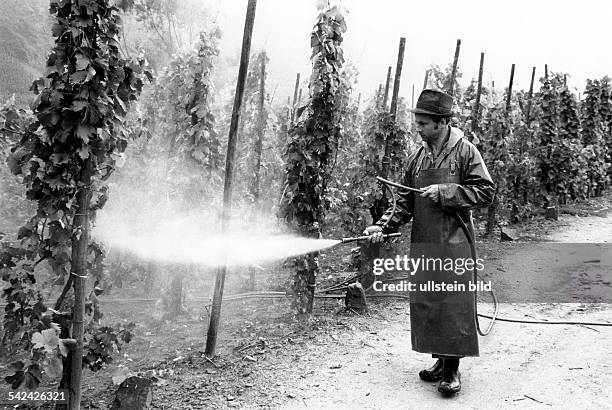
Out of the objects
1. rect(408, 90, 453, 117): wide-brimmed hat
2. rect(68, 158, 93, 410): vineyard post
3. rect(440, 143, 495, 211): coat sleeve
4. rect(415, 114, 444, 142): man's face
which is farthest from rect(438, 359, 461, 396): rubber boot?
rect(68, 158, 93, 410): vineyard post

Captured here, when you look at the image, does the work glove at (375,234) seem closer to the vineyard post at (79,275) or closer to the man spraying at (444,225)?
the man spraying at (444,225)

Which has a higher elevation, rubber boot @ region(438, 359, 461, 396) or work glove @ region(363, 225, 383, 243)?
work glove @ region(363, 225, 383, 243)

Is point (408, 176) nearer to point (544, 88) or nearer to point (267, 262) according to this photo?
point (267, 262)

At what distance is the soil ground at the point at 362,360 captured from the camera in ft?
13.2

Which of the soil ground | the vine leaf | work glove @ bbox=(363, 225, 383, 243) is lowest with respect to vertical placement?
the soil ground

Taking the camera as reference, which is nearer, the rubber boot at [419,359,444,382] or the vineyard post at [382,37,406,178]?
the rubber boot at [419,359,444,382]

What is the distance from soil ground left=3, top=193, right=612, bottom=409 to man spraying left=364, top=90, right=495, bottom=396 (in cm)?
45

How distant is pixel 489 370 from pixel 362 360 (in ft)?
4.20

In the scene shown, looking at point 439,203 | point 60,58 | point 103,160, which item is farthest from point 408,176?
point 60,58

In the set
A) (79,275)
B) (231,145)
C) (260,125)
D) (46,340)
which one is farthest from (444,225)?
(260,125)

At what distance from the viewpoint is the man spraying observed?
3957 millimetres

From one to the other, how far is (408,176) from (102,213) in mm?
8198

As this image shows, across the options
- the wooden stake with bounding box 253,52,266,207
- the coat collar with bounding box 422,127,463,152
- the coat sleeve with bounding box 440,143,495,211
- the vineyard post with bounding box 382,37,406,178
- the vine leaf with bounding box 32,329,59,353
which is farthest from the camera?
the wooden stake with bounding box 253,52,266,207

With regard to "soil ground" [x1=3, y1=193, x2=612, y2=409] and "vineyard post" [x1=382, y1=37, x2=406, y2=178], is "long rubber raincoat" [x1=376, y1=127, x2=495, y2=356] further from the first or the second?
"vineyard post" [x1=382, y1=37, x2=406, y2=178]
